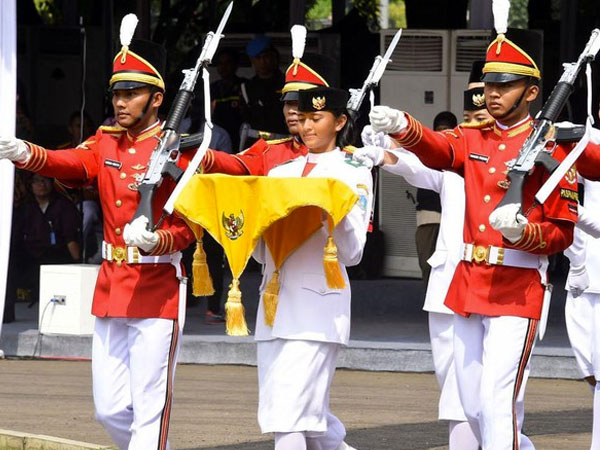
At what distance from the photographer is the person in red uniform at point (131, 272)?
746cm

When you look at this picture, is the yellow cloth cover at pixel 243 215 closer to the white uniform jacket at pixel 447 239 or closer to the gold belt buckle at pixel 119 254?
the gold belt buckle at pixel 119 254

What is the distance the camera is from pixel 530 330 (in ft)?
23.6

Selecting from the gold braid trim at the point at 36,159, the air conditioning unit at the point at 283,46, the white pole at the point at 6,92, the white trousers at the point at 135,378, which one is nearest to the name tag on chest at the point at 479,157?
the white trousers at the point at 135,378

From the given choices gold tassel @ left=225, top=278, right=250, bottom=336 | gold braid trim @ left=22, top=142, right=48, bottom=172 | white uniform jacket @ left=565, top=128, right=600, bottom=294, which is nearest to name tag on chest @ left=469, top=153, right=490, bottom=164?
white uniform jacket @ left=565, top=128, right=600, bottom=294

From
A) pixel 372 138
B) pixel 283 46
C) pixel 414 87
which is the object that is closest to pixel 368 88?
pixel 372 138

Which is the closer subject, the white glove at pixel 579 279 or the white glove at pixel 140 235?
the white glove at pixel 140 235

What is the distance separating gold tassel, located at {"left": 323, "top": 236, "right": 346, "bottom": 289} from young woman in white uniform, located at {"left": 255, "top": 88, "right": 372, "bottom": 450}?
0.19ft

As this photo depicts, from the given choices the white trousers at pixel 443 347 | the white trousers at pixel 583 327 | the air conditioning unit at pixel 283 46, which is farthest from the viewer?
the air conditioning unit at pixel 283 46

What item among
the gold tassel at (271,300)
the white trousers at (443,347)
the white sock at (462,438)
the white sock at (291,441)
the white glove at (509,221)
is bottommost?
the white sock at (462,438)

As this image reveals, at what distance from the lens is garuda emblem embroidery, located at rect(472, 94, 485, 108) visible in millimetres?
8672

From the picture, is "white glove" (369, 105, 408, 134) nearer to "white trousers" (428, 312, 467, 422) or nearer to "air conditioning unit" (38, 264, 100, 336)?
"white trousers" (428, 312, 467, 422)

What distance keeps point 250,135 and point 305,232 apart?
7.90 m

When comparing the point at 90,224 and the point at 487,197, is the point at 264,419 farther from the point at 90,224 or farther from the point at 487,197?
the point at 90,224

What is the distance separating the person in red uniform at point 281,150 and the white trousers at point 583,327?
6.91 ft
